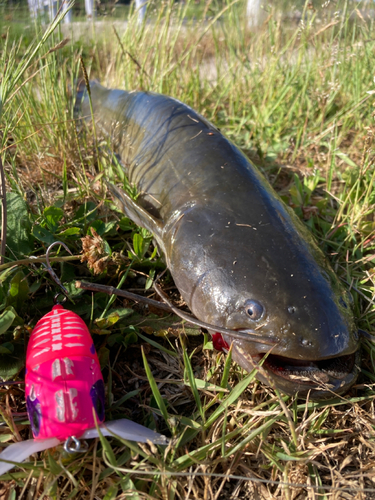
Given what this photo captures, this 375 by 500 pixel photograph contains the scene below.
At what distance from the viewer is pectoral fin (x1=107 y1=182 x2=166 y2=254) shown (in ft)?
7.00

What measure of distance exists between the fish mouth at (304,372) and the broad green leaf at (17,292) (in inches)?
38.1

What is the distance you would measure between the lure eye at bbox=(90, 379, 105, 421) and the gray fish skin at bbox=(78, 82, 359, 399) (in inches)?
21.3

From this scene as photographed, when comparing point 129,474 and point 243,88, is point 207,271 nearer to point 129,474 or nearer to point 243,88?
point 129,474

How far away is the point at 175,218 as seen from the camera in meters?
2.08

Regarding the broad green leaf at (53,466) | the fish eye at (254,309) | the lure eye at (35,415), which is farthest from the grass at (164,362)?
the fish eye at (254,309)

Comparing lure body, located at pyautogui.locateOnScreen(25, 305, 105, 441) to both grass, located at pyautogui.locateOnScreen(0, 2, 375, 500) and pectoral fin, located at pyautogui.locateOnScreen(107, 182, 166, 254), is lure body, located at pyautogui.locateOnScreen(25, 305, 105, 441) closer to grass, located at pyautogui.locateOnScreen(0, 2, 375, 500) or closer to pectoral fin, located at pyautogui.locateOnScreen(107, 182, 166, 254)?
grass, located at pyautogui.locateOnScreen(0, 2, 375, 500)

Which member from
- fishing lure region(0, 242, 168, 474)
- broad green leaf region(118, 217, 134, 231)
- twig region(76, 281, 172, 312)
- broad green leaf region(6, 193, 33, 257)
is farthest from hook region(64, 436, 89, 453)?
broad green leaf region(118, 217, 134, 231)

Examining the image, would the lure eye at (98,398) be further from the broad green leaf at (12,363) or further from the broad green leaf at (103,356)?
the broad green leaf at (12,363)

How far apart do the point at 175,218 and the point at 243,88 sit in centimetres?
254

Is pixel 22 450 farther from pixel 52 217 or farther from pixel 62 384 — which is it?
pixel 52 217

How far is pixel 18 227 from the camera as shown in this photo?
2072mm

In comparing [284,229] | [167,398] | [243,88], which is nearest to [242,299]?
[284,229]

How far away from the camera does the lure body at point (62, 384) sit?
1.30 metres

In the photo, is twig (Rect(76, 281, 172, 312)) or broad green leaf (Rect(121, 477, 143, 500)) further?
twig (Rect(76, 281, 172, 312))
